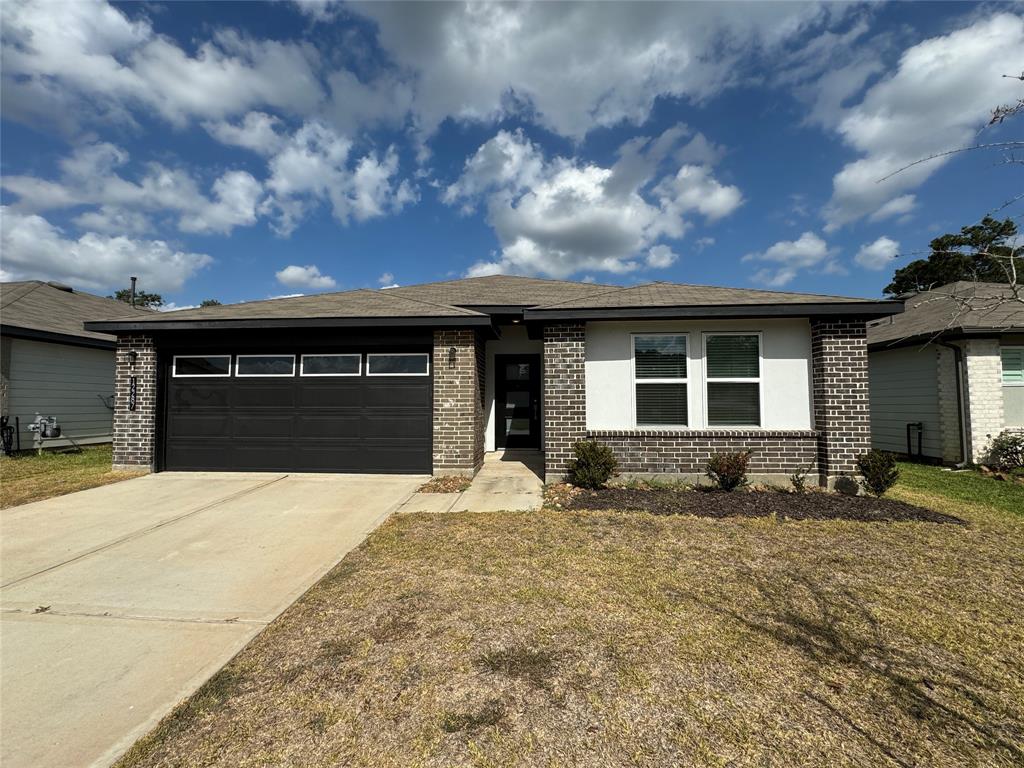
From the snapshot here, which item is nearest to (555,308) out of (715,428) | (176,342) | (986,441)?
(715,428)

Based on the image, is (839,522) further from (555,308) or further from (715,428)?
(555,308)

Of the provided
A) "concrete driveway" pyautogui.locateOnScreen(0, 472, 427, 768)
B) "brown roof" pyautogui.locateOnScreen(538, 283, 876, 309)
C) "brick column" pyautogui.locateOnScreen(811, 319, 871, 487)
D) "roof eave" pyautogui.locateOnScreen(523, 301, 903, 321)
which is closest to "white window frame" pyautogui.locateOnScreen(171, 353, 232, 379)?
"concrete driveway" pyautogui.locateOnScreen(0, 472, 427, 768)

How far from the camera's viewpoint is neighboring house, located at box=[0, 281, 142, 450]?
11.2 meters

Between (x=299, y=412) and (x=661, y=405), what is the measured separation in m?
6.55

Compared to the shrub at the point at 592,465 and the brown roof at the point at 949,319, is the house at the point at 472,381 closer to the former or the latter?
the shrub at the point at 592,465

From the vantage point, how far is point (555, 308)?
7473 millimetres

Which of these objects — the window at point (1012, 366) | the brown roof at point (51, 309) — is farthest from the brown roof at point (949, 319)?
the brown roof at point (51, 309)

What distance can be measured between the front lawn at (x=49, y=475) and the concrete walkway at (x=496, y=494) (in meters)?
5.80

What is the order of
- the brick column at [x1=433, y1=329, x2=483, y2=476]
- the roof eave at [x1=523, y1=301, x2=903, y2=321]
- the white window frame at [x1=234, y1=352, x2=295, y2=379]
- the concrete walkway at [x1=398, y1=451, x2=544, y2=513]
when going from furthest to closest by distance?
the white window frame at [x1=234, y1=352, x2=295, y2=379], the brick column at [x1=433, y1=329, x2=483, y2=476], the roof eave at [x1=523, y1=301, x2=903, y2=321], the concrete walkway at [x1=398, y1=451, x2=544, y2=513]

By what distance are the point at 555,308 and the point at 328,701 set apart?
19.9 ft

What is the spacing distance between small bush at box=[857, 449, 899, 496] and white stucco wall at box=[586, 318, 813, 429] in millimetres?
886

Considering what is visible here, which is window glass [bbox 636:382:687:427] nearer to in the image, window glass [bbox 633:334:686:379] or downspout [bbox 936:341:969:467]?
window glass [bbox 633:334:686:379]

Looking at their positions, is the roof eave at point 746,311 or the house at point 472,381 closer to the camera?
the roof eave at point 746,311

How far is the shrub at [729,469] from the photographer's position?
22.3 ft
